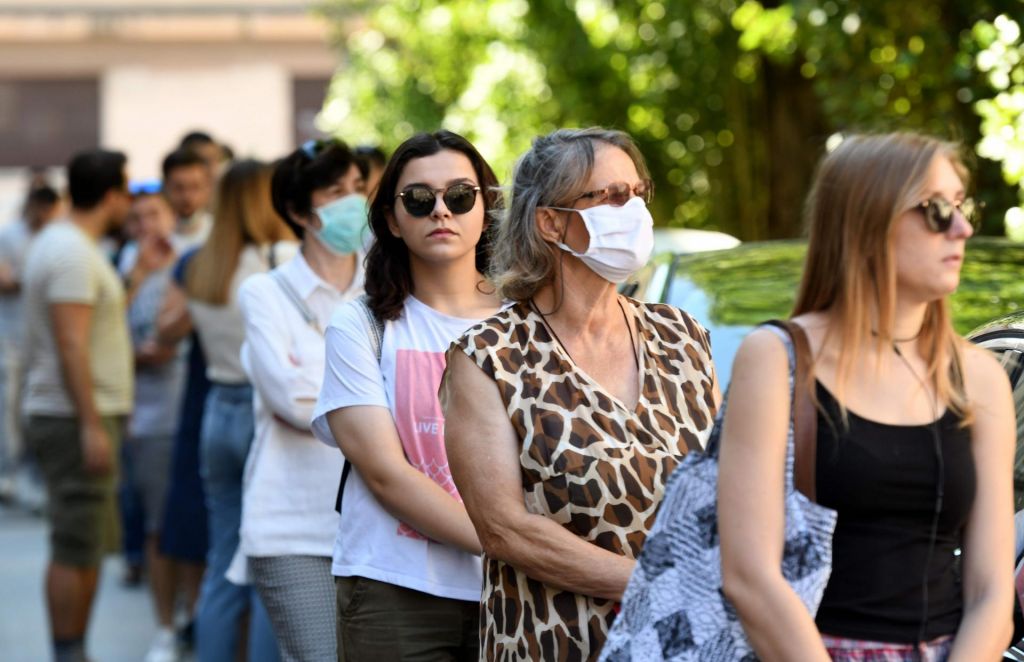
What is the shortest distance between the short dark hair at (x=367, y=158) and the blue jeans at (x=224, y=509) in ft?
2.97

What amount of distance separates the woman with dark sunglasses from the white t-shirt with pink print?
1448 millimetres

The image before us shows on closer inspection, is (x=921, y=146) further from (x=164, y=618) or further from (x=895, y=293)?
(x=164, y=618)

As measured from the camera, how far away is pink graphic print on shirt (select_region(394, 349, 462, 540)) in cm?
425

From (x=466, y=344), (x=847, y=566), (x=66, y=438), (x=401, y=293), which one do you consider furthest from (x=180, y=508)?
(x=847, y=566)

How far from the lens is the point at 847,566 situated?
2771 millimetres

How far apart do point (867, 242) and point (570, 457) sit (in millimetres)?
817

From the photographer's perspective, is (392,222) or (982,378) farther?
(392,222)

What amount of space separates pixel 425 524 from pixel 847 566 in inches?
59.5

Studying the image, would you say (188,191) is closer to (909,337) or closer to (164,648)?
(164,648)

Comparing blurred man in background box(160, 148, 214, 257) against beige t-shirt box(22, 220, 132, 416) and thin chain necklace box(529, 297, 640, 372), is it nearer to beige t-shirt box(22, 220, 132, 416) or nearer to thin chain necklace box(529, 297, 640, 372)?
beige t-shirt box(22, 220, 132, 416)

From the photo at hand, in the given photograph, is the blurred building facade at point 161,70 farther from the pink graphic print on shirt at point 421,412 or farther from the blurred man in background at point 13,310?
the pink graphic print on shirt at point 421,412

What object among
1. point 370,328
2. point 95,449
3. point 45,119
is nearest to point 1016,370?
point 370,328

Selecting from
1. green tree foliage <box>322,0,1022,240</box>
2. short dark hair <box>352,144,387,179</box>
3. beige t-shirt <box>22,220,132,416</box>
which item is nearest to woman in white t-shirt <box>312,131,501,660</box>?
short dark hair <box>352,144,387,179</box>

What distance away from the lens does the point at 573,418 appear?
3.43 m
